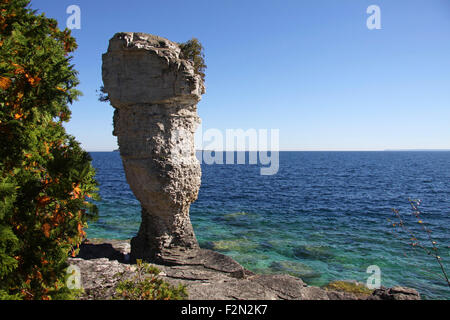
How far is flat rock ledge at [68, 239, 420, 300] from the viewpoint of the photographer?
744cm

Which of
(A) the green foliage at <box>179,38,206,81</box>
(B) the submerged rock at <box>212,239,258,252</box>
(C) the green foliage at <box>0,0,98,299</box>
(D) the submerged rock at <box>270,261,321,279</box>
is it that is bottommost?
(D) the submerged rock at <box>270,261,321,279</box>

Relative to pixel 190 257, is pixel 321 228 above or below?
below

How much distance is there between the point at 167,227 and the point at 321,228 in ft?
47.9

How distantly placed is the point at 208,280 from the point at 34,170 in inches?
241

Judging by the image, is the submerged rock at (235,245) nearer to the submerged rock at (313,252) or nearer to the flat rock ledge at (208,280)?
the submerged rock at (313,252)

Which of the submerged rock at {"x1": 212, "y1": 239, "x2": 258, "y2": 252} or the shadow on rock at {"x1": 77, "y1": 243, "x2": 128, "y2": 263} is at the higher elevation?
the shadow on rock at {"x1": 77, "y1": 243, "x2": 128, "y2": 263}

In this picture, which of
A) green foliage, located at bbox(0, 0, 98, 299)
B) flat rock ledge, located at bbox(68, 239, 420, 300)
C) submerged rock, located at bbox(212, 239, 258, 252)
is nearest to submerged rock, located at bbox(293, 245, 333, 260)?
submerged rock, located at bbox(212, 239, 258, 252)

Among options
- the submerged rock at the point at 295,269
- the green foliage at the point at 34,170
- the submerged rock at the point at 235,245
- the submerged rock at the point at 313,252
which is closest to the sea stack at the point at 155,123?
the green foliage at the point at 34,170

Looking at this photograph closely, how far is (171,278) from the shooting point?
9.30 metres

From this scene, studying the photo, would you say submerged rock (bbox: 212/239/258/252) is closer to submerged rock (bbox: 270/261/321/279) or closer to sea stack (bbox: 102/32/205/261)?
submerged rock (bbox: 270/261/321/279)

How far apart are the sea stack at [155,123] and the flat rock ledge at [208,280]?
0.91 meters

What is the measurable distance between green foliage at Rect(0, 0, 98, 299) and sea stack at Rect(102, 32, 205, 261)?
4533 millimetres
